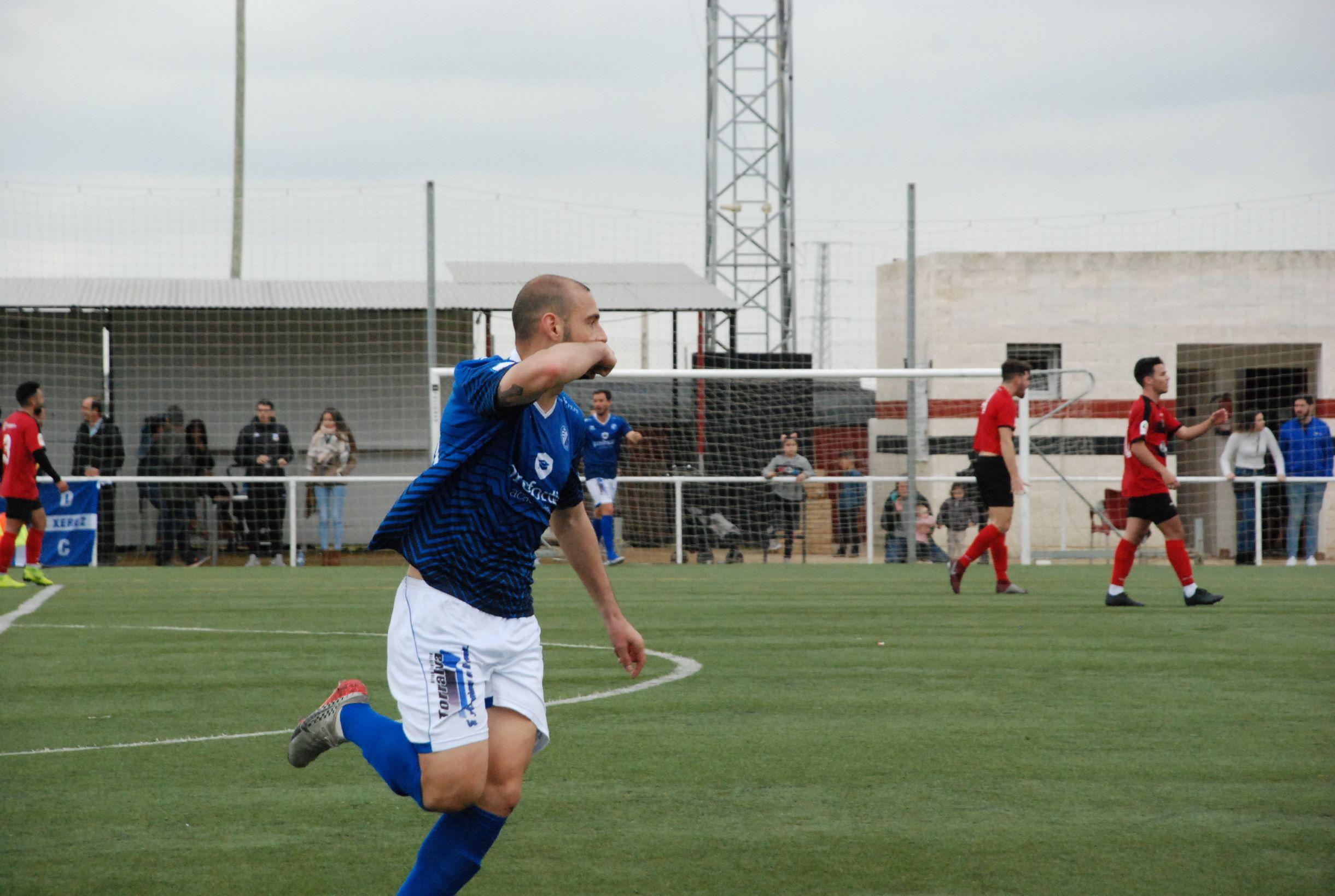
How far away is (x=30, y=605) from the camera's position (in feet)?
39.4

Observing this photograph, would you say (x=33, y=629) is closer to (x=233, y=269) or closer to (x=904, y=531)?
(x=904, y=531)

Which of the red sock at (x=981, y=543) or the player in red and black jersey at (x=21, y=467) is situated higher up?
the player in red and black jersey at (x=21, y=467)

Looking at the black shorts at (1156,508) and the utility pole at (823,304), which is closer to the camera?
the black shorts at (1156,508)

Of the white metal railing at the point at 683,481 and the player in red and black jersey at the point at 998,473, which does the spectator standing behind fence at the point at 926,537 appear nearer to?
the white metal railing at the point at 683,481

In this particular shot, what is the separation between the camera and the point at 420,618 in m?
3.46

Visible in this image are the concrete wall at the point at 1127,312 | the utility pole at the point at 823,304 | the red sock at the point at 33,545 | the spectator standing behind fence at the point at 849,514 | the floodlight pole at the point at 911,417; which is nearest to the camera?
the red sock at the point at 33,545

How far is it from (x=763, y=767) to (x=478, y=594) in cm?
217

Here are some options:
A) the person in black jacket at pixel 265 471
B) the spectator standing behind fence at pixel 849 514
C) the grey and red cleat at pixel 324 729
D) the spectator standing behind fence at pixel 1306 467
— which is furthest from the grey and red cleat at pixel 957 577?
the grey and red cleat at pixel 324 729

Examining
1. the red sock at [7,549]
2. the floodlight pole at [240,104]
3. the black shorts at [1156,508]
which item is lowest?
A: the red sock at [7,549]

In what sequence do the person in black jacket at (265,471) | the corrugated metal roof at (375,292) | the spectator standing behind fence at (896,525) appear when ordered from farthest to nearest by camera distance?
the corrugated metal roof at (375,292)
the spectator standing behind fence at (896,525)
the person in black jacket at (265,471)

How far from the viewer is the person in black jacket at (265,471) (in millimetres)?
18000

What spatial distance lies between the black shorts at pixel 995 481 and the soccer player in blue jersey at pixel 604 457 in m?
5.01

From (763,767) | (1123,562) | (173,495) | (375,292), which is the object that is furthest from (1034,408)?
(763,767)

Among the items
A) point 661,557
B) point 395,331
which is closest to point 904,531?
point 661,557
